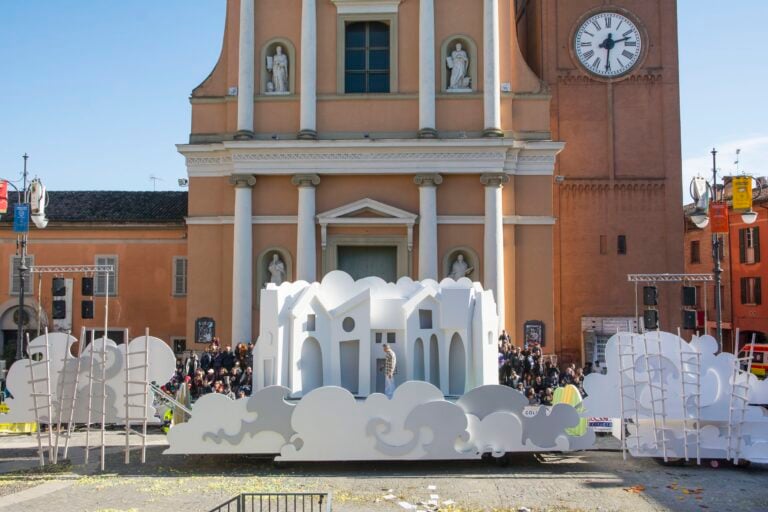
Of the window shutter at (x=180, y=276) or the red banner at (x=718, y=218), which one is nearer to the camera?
the red banner at (x=718, y=218)

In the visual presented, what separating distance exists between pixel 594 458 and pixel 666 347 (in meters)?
2.69

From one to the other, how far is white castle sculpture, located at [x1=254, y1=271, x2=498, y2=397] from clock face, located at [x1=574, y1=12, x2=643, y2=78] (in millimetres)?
14337

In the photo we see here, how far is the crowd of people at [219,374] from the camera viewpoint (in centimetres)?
1775

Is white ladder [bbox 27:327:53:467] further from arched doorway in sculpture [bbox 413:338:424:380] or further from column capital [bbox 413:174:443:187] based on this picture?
column capital [bbox 413:174:443:187]

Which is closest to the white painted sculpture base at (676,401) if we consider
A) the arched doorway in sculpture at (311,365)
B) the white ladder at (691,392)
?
the white ladder at (691,392)

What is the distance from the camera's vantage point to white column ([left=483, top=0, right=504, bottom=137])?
78.2 feet

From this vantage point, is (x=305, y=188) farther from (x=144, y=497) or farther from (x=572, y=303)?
(x=144, y=497)

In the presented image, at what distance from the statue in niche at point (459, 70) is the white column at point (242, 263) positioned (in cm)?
714

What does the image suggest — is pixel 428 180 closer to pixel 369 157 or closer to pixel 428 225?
pixel 428 225

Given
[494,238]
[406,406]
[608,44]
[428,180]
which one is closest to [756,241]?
[608,44]

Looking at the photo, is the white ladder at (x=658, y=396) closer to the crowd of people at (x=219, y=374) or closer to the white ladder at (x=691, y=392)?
the white ladder at (x=691, y=392)

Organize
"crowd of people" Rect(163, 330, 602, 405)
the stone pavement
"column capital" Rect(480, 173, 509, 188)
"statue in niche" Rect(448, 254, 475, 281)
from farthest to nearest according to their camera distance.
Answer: "statue in niche" Rect(448, 254, 475, 281)
"column capital" Rect(480, 173, 509, 188)
"crowd of people" Rect(163, 330, 602, 405)
the stone pavement

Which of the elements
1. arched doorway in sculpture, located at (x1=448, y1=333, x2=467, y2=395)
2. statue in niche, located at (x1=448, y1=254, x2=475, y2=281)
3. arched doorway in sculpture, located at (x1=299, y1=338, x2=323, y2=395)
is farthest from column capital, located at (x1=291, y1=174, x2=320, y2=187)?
arched doorway in sculpture, located at (x1=448, y1=333, x2=467, y2=395)

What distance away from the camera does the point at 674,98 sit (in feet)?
88.5
